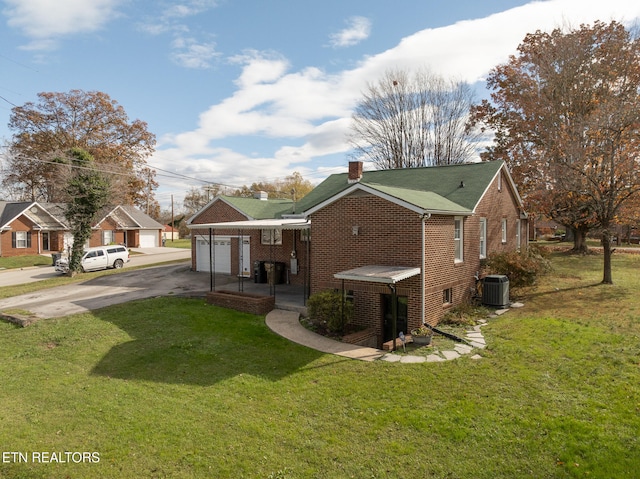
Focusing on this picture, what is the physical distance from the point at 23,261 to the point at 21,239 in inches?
195

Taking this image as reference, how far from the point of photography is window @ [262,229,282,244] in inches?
792

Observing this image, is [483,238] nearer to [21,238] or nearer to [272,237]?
[272,237]

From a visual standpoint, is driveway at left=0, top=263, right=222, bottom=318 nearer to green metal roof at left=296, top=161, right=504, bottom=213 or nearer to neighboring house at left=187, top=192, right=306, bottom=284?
Result: neighboring house at left=187, top=192, right=306, bottom=284

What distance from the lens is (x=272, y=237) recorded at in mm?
19828

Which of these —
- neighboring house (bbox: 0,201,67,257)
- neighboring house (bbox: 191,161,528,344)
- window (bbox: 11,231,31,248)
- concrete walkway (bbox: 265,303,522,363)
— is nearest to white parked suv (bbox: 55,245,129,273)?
neighboring house (bbox: 0,201,67,257)

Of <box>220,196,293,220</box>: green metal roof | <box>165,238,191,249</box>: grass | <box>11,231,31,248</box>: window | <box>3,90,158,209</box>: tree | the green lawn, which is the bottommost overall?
the green lawn

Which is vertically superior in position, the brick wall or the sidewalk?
the brick wall

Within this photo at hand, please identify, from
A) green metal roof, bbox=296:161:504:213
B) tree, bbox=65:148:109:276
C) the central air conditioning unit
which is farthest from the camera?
tree, bbox=65:148:109:276

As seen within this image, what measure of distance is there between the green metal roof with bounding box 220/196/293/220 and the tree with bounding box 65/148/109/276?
8196 mm

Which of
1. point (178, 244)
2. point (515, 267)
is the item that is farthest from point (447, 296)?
point (178, 244)

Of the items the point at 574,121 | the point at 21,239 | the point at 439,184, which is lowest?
the point at 21,239

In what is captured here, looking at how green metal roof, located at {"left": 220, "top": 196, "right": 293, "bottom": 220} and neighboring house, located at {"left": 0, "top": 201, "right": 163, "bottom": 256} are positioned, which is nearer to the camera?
green metal roof, located at {"left": 220, "top": 196, "right": 293, "bottom": 220}

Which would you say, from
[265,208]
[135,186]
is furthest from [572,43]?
[135,186]

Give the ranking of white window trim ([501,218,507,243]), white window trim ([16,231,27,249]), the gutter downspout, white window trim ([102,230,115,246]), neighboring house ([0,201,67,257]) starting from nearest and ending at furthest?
1. the gutter downspout
2. white window trim ([501,218,507,243])
3. neighboring house ([0,201,67,257])
4. white window trim ([16,231,27,249])
5. white window trim ([102,230,115,246])
